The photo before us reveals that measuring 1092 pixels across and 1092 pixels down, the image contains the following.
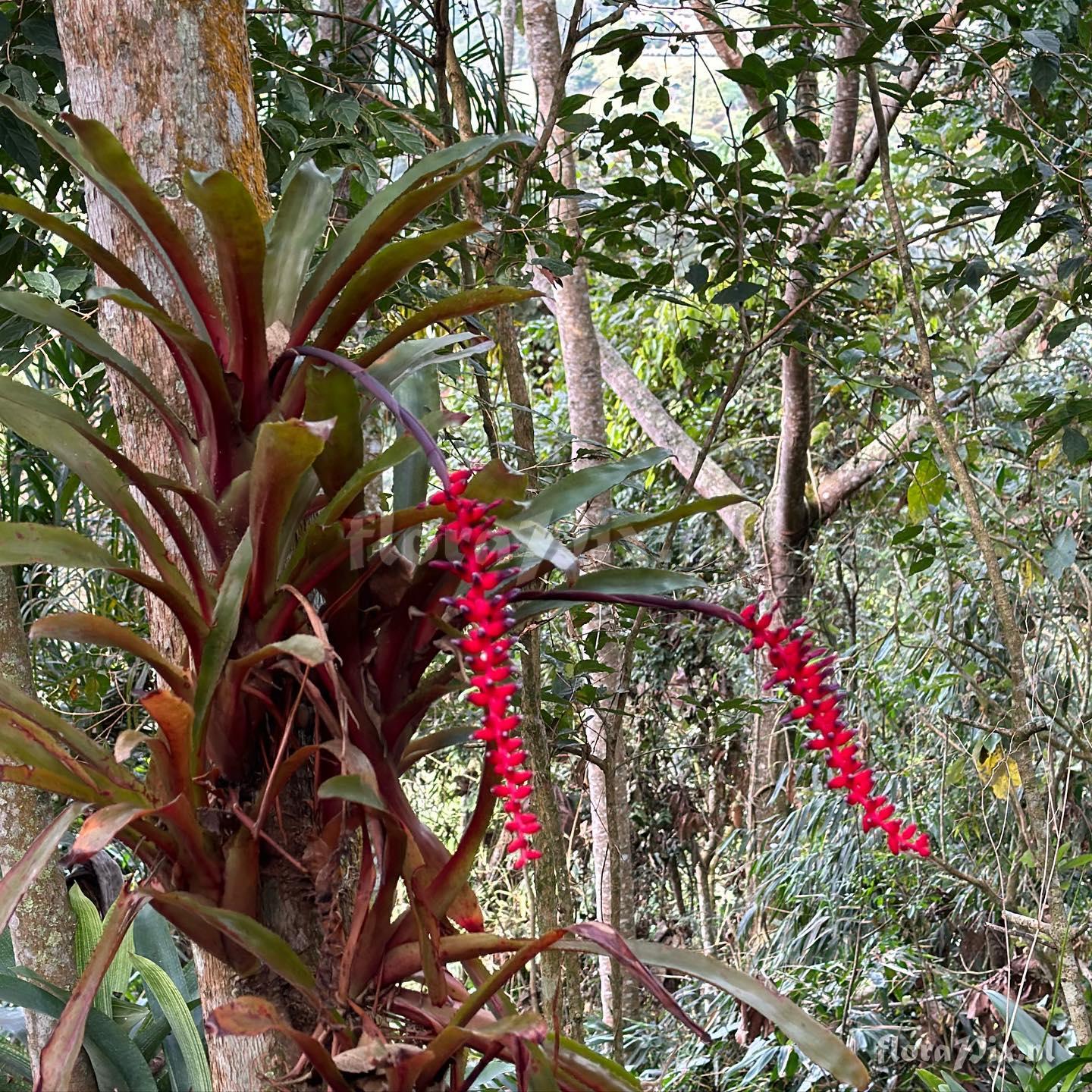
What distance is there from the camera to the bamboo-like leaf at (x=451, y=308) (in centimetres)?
83

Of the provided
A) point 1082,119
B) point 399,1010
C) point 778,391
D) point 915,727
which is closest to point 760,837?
point 915,727

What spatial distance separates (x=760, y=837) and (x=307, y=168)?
318 centimetres

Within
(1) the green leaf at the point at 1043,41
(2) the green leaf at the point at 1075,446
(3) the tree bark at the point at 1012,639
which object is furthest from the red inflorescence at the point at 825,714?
(2) the green leaf at the point at 1075,446

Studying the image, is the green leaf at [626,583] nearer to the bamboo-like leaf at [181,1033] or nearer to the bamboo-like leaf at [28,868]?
the bamboo-like leaf at [28,868]

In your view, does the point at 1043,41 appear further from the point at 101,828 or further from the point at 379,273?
the point at 101,828

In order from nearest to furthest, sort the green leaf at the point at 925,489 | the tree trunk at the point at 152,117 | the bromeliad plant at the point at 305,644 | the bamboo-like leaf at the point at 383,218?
the bromeliad plant at the point at 305,644 < the bamboo-like leaf at the point at 383,218 < the tree trunk at the point at 152,117 < the green leaf at the point at 925,489

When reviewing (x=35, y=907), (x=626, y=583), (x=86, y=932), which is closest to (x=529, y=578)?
(x=626, y=583)

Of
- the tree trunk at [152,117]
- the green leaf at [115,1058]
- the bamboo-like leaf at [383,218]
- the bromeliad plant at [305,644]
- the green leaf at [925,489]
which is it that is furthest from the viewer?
the green leaf at [925,489]

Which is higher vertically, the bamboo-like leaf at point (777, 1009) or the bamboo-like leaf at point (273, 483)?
the bamboo-like leaf at point (273, 483)

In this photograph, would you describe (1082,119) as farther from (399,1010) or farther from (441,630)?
(399,1010)

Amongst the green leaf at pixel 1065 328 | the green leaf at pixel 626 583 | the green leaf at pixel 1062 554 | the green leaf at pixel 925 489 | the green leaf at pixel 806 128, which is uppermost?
the green leaf at pixel 806 128

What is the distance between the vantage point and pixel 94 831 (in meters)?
0.65

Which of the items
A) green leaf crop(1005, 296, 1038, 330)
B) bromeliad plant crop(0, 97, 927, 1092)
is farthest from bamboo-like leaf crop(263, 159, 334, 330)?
green leaf crop(1005, 296, 1038, 330)

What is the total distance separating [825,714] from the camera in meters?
0.69
